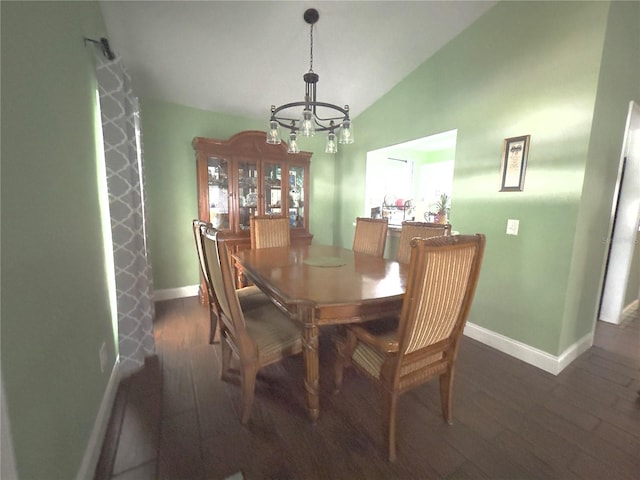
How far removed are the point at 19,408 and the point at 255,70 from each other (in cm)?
280

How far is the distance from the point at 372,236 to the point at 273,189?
1.49 meters

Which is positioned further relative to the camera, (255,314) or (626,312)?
(626,312)

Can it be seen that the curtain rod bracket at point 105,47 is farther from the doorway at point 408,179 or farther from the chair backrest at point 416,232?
the doorway at point 408,179

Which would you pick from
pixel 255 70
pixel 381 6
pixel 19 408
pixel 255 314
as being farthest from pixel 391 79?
pixel 19 408

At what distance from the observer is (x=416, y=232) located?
2.19m

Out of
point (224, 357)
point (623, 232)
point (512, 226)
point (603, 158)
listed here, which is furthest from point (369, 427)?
point (623, 232)

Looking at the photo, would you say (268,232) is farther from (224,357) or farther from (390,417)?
(390,417)

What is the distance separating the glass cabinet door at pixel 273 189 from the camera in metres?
3.24

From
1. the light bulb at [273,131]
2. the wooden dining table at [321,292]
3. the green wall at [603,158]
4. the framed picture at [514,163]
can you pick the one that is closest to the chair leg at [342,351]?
the wooden dining table at [321,292]

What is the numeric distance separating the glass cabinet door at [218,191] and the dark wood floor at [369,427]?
160 cm

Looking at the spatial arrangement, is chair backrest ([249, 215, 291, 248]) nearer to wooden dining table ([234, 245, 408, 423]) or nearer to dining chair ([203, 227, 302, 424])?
wooden dining table ([234, 245, 408, 423])

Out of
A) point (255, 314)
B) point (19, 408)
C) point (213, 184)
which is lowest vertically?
point (255, 314)

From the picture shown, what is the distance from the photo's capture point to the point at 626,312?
292 cm

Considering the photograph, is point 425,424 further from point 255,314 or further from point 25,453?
point 25,453
